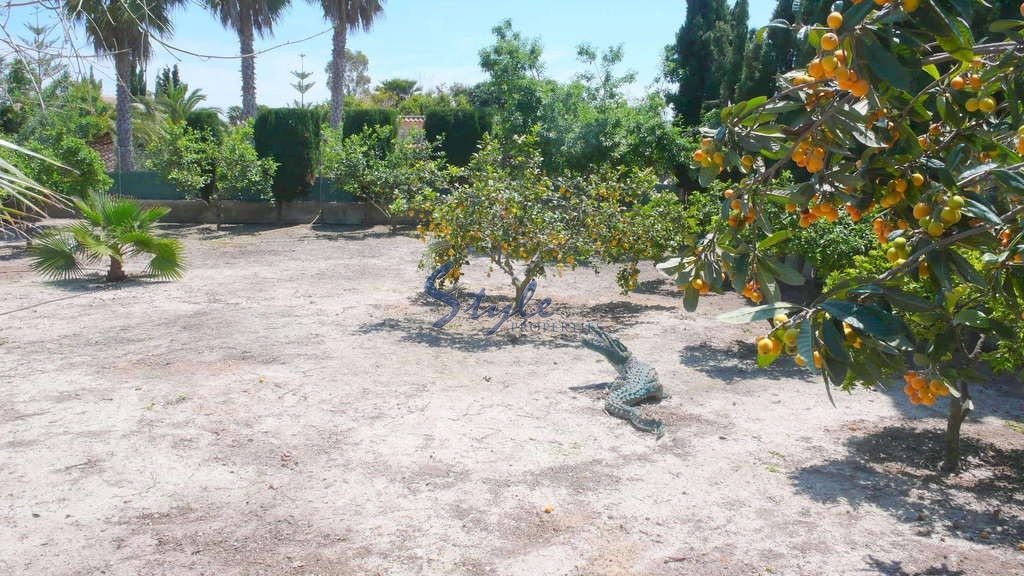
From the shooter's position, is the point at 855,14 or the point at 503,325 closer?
the point at 855,14

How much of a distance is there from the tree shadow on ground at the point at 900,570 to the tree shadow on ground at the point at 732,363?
3247 mm

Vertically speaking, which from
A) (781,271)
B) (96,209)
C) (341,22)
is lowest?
(96,209)

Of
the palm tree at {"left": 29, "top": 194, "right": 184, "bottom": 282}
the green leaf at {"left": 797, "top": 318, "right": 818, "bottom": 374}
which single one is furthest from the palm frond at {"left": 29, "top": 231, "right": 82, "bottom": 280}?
the green leaf at {"left": 797, "top": 318, "right": 818, "bottom": 374}

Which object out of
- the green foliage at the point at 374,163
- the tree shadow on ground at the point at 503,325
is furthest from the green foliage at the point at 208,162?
the tree shadow on ground at the point at 503,325

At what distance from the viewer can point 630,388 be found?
6043 millimetres

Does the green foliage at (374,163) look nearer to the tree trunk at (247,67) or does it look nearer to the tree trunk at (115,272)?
the tree trunk at (247,67)

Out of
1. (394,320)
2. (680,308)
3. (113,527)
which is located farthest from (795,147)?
(680,308)

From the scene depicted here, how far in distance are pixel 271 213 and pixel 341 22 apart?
701 cm

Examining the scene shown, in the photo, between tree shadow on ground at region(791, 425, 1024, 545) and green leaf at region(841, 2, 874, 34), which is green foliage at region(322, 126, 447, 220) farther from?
green leaf at region(841, 2, 874, 34)

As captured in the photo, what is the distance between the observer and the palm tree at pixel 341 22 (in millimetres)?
23078

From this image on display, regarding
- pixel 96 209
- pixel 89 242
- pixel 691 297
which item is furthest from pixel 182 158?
pixel 691 297

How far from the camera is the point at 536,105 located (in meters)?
16.4

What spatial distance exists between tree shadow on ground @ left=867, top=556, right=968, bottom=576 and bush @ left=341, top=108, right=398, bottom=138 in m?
17.1

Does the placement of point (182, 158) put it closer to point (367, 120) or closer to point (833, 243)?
point (367, 120)
